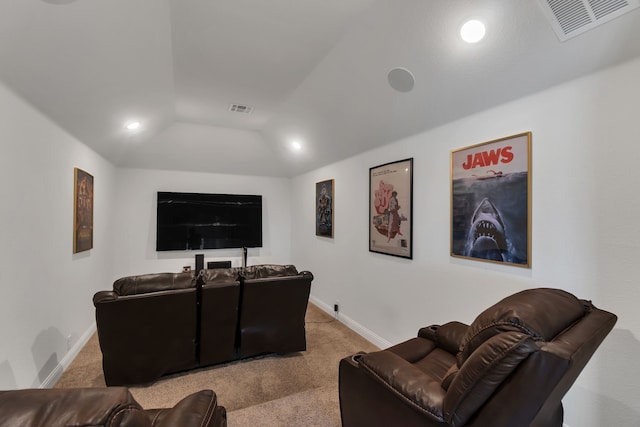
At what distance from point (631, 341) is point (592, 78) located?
1508 millimetres

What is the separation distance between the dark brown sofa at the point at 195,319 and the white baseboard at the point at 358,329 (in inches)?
36.1

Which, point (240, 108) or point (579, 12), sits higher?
point (240, 108)

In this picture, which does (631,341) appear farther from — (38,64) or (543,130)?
(38,64)

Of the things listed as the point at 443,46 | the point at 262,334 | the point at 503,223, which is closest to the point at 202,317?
the point at 262,334

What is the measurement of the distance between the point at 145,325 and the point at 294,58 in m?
2.68

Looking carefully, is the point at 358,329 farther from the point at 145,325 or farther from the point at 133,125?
the point at 133,125

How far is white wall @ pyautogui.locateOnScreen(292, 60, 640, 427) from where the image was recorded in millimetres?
1605

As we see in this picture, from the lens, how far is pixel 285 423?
207 cm

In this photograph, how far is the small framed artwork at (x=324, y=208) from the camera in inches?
180

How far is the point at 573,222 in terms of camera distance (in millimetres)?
1807

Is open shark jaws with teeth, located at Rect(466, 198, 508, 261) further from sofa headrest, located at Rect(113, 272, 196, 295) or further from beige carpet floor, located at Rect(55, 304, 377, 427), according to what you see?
sofa headrest, located at Rect(113, 272, 196, 295)

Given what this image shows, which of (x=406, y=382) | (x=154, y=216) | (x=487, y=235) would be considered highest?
(x=154, y=216)

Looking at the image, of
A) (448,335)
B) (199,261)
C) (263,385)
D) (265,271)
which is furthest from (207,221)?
(448,335)

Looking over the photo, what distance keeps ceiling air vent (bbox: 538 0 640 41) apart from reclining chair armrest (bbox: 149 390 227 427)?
2398 mm
